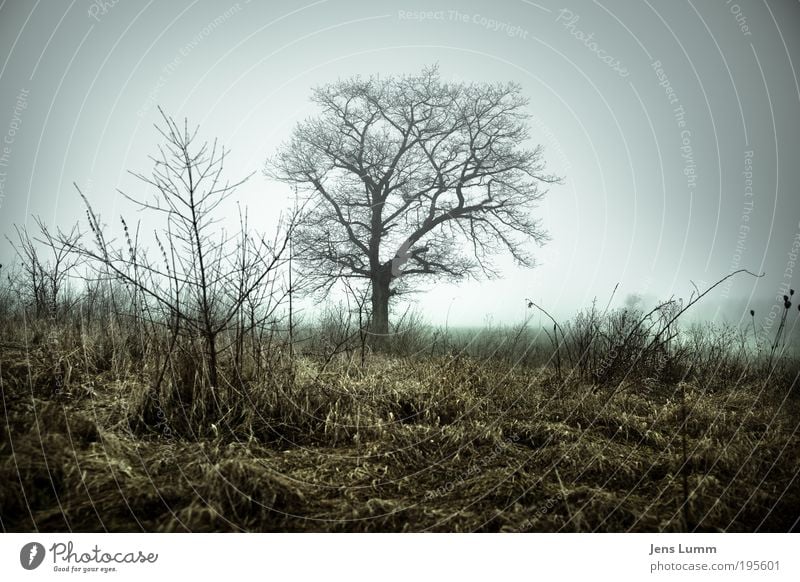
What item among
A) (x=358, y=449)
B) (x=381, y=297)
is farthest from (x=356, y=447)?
(x=381, y=297)

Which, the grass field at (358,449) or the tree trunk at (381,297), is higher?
the tree trunk at (381,297)

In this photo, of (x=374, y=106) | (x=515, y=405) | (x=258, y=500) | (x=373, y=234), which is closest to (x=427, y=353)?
(x=515, y=405)

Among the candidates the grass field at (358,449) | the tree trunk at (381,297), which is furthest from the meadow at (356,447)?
the tree trunk at (381,297)

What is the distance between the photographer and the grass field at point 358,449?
190 cm

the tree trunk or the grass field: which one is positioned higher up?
the tree trunk

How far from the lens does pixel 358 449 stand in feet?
8.59

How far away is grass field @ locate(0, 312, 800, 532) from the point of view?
1903 millimetres

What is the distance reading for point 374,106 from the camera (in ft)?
43.7

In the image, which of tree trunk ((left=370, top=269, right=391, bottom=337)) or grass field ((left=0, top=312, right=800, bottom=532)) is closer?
grass field ((left=0, top=312, right=800, bottom=532))

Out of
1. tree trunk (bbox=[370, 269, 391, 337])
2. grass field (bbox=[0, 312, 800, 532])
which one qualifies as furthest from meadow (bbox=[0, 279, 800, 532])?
tree trunk (bbox=[370, 269, 391, 337])

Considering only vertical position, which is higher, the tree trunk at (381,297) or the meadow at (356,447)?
the tree trunk at (381,297)

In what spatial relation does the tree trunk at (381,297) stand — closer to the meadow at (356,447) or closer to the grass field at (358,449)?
the meadow at (356,447)

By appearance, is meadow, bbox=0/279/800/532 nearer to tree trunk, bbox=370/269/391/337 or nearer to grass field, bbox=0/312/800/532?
grass field, bbox=0/312/800/532

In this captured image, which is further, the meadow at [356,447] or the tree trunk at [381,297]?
the tree trunk at [381,297]
